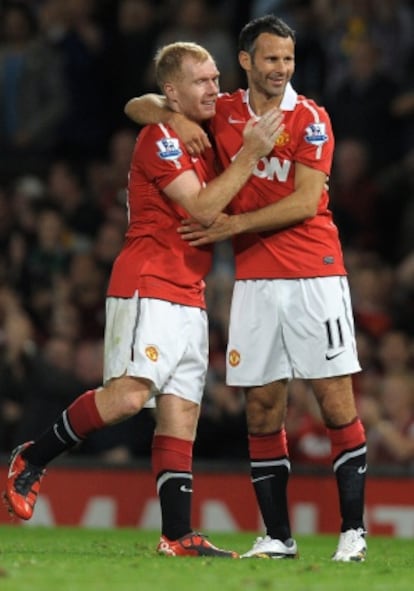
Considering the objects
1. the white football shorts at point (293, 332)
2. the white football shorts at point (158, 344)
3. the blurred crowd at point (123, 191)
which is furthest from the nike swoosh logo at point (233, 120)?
the blurred crowd at point (123, 191)

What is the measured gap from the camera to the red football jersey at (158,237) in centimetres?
785

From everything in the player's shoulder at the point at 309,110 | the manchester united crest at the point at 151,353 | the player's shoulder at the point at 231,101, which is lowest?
the manchester united crest at the point at 151,353

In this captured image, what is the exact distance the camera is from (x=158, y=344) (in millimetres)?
Result: 7758

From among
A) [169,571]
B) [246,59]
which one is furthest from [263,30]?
[169,571]

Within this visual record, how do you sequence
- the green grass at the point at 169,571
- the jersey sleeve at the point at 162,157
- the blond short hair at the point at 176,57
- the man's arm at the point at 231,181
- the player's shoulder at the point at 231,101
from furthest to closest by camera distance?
1. the player's shoulder at the point at 231,101
2. the blond short hair at the point at 176,57
3. the jersey sleeve at the point at 162,157
4. the man's arm at the point at 231,181
5. the green grass at the point at 169,571

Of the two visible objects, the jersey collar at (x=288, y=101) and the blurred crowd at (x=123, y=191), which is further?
the blurred crowd at (x=123, y=191)

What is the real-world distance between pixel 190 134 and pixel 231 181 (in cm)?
36

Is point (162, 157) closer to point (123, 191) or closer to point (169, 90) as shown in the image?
point (169, 90)

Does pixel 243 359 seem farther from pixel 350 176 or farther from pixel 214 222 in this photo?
pixel 350 176

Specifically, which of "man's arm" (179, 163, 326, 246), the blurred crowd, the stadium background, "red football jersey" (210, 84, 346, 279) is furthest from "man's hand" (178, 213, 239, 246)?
the blurred crowd

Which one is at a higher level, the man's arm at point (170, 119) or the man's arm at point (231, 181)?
the man's arm at point (170, 119)

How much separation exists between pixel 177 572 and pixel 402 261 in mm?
7440

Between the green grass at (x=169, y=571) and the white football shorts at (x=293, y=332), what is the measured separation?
884 millimetres

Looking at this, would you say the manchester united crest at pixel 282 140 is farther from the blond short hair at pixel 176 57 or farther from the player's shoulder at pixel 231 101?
the blond short hair at pixel 176 57
